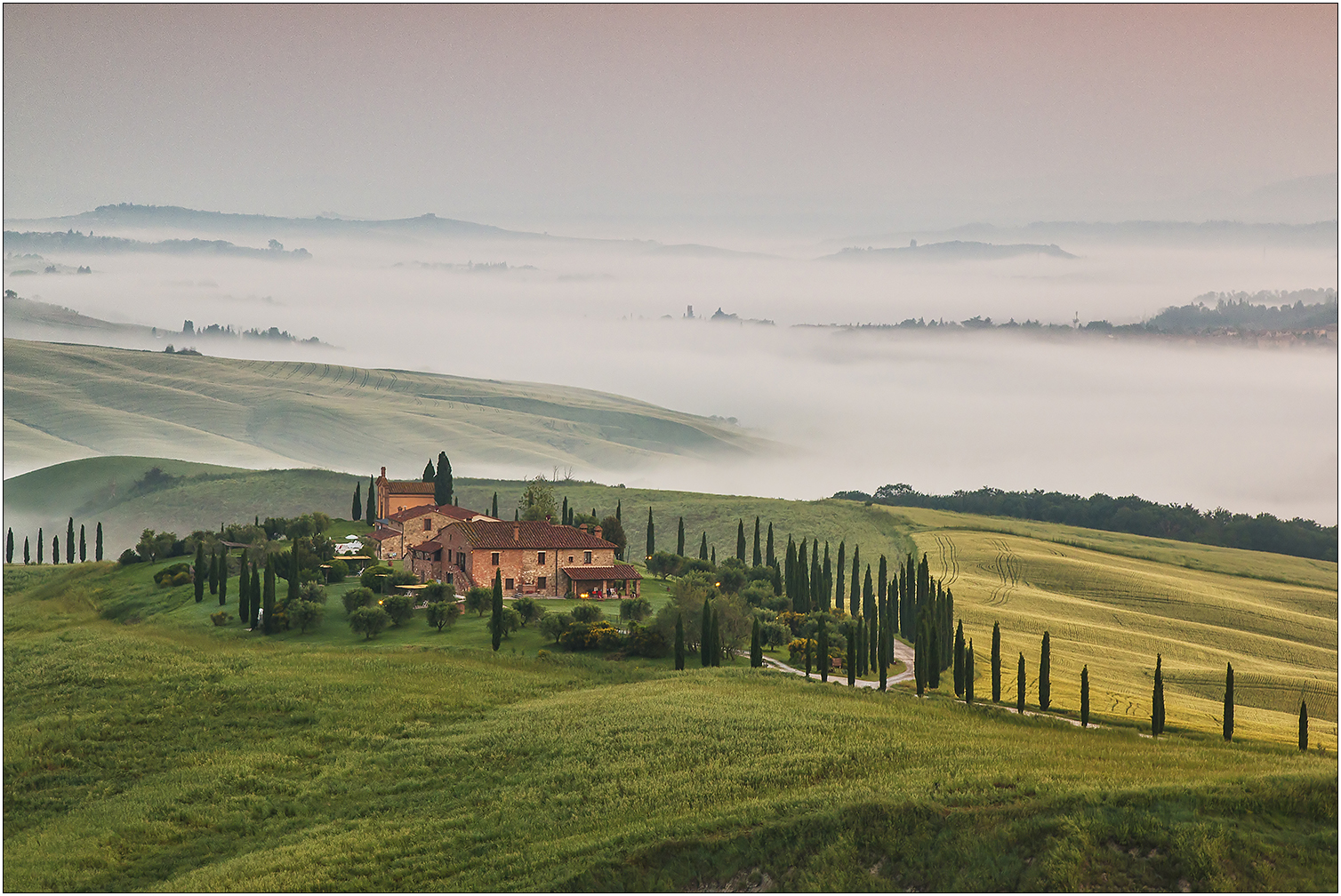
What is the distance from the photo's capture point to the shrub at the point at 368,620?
2245 inches

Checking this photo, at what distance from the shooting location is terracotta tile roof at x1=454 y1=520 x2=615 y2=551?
68.8 metres

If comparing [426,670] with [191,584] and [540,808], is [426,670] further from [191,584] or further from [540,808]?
[191,584]

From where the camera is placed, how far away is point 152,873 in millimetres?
30062

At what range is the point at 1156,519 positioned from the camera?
143 meters

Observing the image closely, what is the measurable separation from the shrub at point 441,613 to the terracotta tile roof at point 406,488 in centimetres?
3724

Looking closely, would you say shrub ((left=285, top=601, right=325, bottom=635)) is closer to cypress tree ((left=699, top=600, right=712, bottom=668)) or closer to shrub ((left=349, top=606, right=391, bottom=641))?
shrub ((left=349, top=606, right=391, bottom=641))

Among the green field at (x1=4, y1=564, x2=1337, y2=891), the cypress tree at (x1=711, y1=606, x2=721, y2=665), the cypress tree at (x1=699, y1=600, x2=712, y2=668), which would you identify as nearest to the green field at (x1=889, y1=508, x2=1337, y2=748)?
the cypress tree at (x1=711, y1=606, x2=721, y2=665)

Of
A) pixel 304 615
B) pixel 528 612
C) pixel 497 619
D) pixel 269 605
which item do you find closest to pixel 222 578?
pixel 269 605

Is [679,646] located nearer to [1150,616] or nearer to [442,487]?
[442,487]

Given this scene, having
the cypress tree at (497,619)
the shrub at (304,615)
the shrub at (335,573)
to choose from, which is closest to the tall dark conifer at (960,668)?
the cypress tree at (497,619)

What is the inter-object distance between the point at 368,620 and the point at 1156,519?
383 feet

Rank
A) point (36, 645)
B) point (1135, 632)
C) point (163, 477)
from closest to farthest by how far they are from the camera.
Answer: point (36, 645) < point (1135, 632) < point (163, 477)

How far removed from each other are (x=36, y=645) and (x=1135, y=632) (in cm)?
7106

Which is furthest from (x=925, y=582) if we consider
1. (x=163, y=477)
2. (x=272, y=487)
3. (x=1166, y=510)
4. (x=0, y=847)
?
(x=163, y=477)
